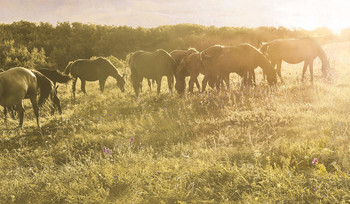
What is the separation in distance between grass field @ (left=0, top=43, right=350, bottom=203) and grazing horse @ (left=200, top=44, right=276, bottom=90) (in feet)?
6.35

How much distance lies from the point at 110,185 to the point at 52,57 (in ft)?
125

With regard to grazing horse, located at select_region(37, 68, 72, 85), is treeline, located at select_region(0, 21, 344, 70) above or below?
above

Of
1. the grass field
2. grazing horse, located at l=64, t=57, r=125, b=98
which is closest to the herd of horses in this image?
grazing horse, located at l=64, t=57, r=125, b=98

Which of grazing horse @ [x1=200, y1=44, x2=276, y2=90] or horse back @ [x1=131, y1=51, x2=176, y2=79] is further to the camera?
horse back @ [x1=131, y1=51, x2=176, y2=79]

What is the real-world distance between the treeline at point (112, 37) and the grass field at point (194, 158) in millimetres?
30785

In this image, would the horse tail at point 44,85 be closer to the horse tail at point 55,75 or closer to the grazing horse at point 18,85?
the grazing horse at point 18,85

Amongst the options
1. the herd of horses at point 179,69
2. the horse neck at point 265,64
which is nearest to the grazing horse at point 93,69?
the herd of horses at point 179,69

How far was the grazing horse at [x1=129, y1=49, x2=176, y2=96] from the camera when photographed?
11112 mm

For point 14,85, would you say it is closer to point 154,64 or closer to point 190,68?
point 154,64

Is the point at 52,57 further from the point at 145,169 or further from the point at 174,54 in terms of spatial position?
the point at 145,169

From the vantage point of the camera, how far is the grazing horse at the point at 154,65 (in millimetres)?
11112

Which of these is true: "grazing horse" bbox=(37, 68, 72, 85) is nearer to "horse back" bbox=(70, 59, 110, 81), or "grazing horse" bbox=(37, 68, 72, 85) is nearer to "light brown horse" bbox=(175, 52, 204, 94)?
"horse back" bbox=(70, 59, 110, 81)

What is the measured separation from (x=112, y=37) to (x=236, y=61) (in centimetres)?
3543

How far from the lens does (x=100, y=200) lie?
12.6ft
